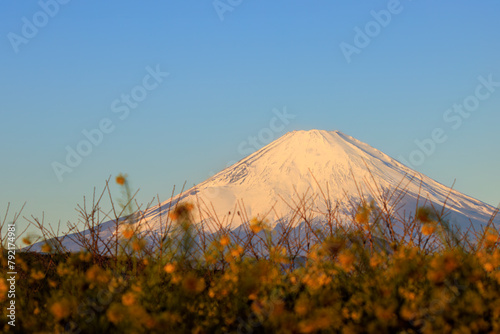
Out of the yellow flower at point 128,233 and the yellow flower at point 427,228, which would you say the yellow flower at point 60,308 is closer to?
the yellow flower at point 128,233

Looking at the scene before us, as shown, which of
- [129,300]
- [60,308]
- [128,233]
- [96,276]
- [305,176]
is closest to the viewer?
[60,308]

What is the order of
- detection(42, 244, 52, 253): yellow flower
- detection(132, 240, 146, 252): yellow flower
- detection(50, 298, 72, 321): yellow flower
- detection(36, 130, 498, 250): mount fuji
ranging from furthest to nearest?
detection(36, 130, 498, 250): mount fuji < detection(42, 244, 52, 253): yellow flower < detection(132, 240, 146, 252): yellow flower < detection(50, 298, 72, 321): yellow flower

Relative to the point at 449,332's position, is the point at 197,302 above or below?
above

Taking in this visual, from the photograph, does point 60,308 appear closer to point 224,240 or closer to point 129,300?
point 129,300

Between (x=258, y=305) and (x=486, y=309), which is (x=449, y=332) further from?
(x=258, y=305)

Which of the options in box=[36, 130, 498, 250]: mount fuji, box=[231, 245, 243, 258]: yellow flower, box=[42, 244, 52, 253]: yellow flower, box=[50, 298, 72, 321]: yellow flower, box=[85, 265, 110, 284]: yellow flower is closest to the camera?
box=[50, 298, 72, 321]: yellow flower

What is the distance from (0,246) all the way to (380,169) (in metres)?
119

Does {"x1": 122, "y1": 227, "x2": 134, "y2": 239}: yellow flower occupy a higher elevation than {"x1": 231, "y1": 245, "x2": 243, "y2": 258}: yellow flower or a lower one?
higher

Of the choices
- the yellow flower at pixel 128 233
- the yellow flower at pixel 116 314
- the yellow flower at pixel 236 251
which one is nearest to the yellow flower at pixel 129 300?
the yellow flower at pixel 116 314

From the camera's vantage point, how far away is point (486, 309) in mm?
3189

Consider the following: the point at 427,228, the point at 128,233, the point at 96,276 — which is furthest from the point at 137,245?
the point at 427,228

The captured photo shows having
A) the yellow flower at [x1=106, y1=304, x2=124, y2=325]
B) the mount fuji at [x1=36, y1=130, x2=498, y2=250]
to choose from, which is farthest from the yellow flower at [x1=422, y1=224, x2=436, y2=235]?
the mount fuji at [x1=36, y1=130, x2=498, y2=250]

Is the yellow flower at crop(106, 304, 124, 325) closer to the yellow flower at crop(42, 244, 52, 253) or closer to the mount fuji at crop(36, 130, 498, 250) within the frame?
the yellow flower at crop(42, 244, 52, 253)

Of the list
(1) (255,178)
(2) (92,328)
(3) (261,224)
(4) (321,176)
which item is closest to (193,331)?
(2) (92,328)
